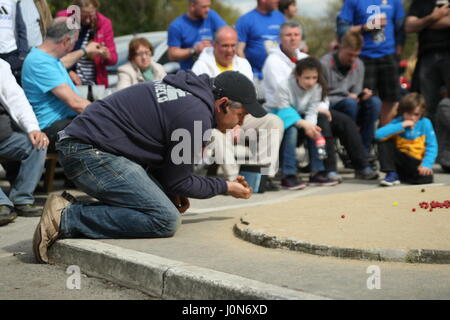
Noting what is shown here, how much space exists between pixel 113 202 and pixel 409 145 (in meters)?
4.73

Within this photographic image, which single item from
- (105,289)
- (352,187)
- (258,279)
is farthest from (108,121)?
(352,187)

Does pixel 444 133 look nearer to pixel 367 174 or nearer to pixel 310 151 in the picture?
pixel 367 174

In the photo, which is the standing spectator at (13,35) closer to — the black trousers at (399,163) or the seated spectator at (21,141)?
the seated spectator at (21,141)

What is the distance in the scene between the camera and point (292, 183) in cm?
941

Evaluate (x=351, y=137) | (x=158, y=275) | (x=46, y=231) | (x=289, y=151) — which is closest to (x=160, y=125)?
(x=46, y=231)

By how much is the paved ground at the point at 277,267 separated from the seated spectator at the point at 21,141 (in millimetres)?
1076

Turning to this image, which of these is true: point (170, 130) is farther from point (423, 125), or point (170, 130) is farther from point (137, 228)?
point (423, 125)

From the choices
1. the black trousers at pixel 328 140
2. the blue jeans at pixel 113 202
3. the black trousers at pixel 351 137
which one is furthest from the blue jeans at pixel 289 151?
the blue jeans at pixel 113 202

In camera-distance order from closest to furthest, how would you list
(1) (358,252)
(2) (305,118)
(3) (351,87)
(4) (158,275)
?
(4) (158,275)
(1) (358,252)
(2) (305,118)
(3) (351,87)

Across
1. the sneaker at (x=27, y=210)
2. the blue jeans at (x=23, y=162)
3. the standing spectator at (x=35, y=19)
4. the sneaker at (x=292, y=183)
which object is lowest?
the sneaker at (x=292, y=183)

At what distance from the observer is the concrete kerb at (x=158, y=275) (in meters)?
4.30

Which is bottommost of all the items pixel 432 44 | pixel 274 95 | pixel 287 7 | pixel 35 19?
pixel 274 95

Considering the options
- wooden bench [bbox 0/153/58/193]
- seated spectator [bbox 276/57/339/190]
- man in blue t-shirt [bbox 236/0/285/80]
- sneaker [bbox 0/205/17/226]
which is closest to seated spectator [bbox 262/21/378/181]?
seated spectator [bbox 276/57/339/190]
